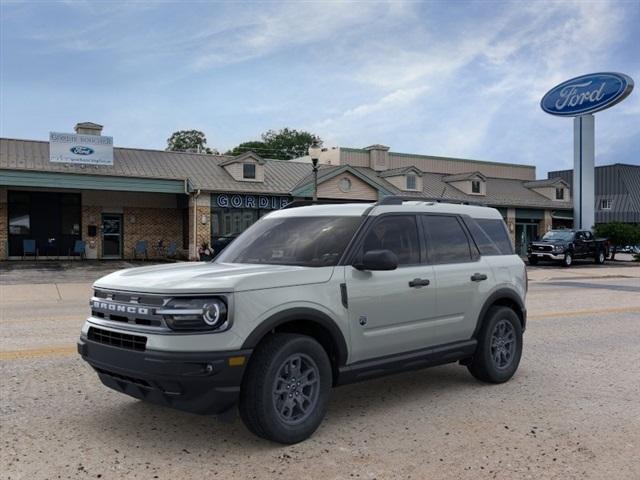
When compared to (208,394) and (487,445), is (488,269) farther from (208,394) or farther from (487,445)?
(208,394)

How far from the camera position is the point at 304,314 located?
4.55 m

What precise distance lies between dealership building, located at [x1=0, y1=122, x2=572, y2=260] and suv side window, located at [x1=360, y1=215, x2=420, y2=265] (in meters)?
21.6

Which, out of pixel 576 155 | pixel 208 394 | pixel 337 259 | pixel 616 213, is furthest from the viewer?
pixel 616 213

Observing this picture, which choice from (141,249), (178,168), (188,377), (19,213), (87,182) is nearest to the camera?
(188,377)

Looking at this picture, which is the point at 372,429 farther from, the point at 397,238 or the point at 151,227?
the point at 151,227

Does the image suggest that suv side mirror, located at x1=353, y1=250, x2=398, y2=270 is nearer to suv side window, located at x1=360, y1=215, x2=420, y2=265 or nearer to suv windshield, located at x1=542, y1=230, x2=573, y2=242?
suv side window, located at x1=360, y1=215, x2=420, y2=265

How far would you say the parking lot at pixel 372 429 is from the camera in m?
4.12

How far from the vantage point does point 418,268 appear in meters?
5.59

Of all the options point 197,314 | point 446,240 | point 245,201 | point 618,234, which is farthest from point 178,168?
point 197,314

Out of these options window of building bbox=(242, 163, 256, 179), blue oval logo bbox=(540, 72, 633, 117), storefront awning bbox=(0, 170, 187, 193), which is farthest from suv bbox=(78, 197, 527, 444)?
blue oval logo bbox=(540, 72, 633, 117)

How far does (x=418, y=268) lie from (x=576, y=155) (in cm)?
3714

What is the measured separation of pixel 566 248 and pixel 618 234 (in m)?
9.79

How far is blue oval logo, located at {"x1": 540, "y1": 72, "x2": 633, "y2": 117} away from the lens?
35.3m

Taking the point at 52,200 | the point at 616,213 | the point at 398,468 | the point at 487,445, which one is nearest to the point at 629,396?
the point at 487,445
